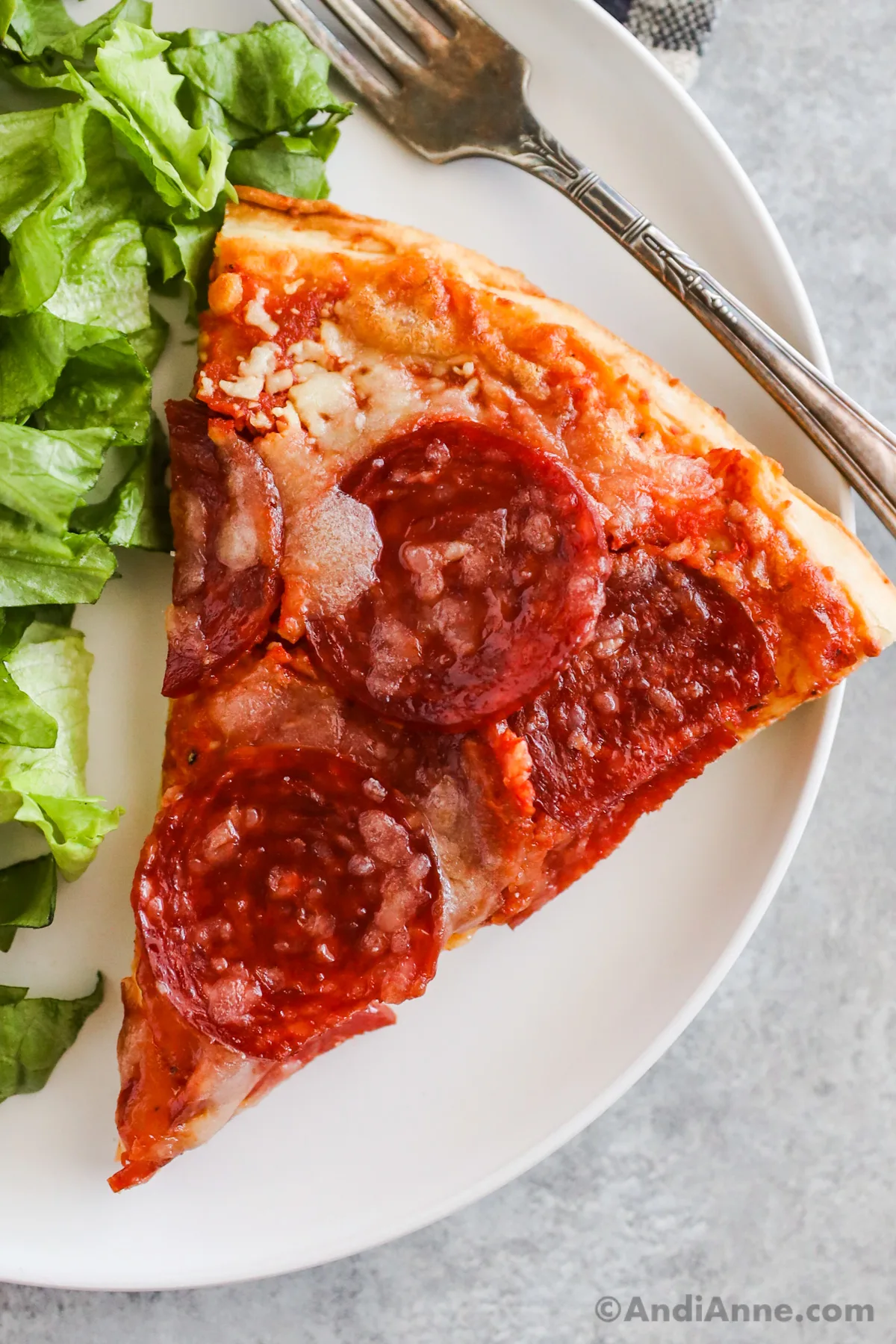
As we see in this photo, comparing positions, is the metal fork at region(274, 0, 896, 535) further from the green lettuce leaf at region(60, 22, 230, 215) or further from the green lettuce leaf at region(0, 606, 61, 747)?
the green lettuce leaf at region(0, 606, 61, 747)

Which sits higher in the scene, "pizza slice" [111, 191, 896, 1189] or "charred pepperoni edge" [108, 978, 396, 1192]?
"pizza slice" [111, 191, 896, 1189]

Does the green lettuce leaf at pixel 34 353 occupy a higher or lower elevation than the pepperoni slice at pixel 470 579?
lower

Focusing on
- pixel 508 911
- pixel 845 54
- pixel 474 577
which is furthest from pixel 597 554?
pixel 845 54

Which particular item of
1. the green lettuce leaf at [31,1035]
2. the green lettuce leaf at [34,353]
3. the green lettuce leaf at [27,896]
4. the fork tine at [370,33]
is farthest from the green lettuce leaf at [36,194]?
the green lettuce leaf at [31,1035]

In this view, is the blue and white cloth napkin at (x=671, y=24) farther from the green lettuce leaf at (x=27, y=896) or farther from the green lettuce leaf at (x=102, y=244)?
the green lettuce leaf at (x=27, y=896)

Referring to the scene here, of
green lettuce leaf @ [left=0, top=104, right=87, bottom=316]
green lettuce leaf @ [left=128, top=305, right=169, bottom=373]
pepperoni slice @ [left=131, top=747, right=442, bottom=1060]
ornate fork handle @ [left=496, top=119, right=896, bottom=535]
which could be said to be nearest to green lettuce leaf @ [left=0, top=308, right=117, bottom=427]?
green lettuce leaf @ [left=0, top=104, right=87, bottom=316]

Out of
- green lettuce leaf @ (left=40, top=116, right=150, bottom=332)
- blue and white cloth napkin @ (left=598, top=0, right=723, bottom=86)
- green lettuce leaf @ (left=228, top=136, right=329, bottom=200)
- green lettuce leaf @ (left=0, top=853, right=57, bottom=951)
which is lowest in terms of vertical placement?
green lettuce leaf @ (left=0, top=853, right=57, bottom=951)

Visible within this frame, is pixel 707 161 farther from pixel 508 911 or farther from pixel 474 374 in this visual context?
pixel 508 911

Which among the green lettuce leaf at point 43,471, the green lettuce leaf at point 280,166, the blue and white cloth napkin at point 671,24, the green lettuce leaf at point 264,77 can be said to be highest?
the blue and white cloth napkin at point 671,24
